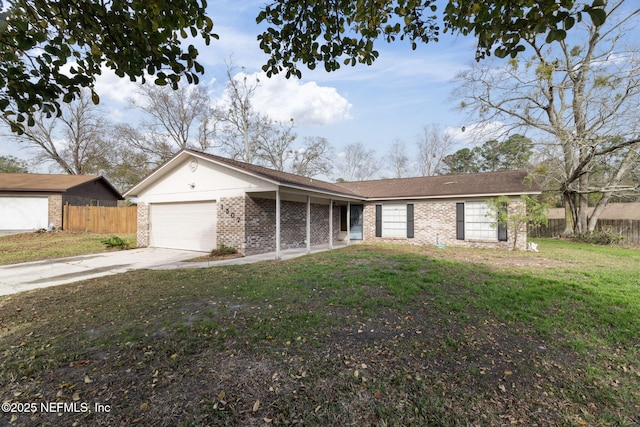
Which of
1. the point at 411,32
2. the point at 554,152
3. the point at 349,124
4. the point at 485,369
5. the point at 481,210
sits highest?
the point at 349,124

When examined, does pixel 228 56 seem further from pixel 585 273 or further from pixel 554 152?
pixel 585 273

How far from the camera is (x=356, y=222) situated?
15219mm

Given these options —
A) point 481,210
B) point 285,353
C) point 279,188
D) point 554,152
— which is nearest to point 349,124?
point 481,210

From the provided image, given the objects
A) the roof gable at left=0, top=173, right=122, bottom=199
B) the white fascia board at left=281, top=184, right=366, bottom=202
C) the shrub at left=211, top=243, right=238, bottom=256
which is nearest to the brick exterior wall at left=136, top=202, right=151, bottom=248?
the shrub at left=211, top=243, right=238, bottom=256

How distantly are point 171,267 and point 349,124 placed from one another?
12.7m

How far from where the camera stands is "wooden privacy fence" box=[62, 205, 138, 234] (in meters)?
17.8

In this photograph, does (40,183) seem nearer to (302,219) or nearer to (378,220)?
(302,219)

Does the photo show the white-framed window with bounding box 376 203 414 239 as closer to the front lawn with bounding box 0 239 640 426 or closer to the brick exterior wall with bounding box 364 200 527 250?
the brick exterior wall with bounding box 364 200 527 250

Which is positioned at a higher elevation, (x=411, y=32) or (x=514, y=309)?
(x=411, y=32)

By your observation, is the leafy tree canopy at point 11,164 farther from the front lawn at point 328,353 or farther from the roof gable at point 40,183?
the front lawn at point 328,353

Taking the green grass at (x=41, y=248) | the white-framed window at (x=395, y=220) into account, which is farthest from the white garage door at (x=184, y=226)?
the white-framed window at (x=395, y=220)

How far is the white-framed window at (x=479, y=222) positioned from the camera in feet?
39.8

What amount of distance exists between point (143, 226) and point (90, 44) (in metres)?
11.4

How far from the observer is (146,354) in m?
3.02
